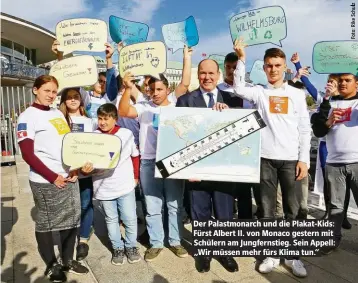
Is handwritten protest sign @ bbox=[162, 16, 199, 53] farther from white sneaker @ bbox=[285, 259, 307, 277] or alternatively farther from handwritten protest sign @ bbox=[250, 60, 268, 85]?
white sneaker @ bbox=[285, 259, 307, 277]

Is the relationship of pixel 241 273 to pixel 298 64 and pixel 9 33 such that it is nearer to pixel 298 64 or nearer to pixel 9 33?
pixel 298 64

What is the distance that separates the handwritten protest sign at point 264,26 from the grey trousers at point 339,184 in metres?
1.36

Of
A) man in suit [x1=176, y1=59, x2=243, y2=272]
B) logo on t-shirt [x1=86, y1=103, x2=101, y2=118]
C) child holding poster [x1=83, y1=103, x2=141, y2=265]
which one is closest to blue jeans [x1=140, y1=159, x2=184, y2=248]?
child holding poster [x1=83, y1=103, x2=141, y2=265]

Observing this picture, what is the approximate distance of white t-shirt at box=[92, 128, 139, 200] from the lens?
3.06 metres

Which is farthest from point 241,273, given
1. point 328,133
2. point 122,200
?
point 328,133

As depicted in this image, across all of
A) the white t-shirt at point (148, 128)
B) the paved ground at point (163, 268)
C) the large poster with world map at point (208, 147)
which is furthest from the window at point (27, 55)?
the large poster with world map at point (208, 147)

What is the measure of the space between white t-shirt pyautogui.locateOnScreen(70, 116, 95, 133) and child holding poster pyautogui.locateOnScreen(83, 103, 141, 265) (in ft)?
0.54

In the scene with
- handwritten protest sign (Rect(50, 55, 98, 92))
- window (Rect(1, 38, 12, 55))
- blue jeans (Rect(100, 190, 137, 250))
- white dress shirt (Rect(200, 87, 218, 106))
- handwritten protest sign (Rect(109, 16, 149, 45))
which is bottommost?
blue jeans (Rect(100, 190, 137, 250))

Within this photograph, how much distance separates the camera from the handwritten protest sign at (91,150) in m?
2.64

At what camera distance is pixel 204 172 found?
264 centimetres

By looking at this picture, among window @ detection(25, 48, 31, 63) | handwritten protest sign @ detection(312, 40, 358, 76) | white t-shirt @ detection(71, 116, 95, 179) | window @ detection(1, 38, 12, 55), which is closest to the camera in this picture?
handwritten protest sign @ detection(312, 40, 358, 76)

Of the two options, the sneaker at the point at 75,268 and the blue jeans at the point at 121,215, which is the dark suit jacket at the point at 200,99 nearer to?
the blue jeans at the point at 121,215

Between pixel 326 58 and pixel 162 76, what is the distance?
5.15 feet

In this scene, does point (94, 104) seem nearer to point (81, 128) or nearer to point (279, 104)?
point (81, 128)
